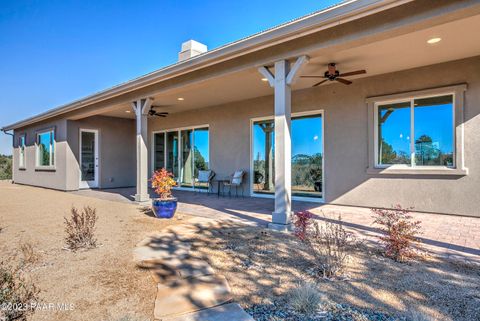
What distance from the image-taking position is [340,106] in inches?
261

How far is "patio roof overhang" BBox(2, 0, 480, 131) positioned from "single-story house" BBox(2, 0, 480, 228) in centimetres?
2

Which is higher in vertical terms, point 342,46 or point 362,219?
point 342,46

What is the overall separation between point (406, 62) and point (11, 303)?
6419 millimetres

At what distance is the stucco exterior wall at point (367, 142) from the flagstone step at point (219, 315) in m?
5.00

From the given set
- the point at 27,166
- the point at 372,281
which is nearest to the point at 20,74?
the point at 27,166

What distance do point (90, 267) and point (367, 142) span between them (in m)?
5.69

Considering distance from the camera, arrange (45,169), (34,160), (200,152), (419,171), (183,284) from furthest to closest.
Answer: (34,160) → (45,169) → (200,152) → (419,171) → (183,284)

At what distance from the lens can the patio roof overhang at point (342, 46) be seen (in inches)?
131

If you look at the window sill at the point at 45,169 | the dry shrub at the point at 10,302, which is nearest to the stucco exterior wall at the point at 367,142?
the dry shrub at the point at 10,302

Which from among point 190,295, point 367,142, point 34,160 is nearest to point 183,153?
point 367,142

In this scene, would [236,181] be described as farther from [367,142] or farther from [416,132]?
[416,132]

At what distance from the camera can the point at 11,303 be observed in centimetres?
179

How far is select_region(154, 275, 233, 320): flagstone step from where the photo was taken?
7.17ft

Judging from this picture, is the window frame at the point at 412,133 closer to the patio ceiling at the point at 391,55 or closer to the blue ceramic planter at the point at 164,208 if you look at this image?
the patio ceiling at the point at 391,55
